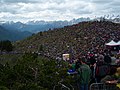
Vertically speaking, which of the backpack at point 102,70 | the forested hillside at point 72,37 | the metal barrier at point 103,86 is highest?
the backpack at point 102,70

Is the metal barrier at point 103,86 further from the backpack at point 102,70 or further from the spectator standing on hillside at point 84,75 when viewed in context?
the backpack at point 102,70

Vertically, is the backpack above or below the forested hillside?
above

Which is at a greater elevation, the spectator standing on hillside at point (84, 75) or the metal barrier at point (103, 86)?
the spectator standing on hillside at point (84, 75)

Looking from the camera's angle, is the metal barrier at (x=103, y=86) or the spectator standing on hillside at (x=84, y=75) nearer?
the metal barrier at (x=103, y=86)

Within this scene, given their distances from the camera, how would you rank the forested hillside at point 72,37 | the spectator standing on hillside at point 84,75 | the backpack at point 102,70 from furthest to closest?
the forested hillside at point 72,37 < the backpack at point 102,70 < the spectator standing on hillside at point 84,75

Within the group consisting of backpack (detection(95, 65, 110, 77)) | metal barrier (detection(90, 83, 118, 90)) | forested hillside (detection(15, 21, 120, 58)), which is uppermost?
backpack (detection(95, 65, 110, 77))

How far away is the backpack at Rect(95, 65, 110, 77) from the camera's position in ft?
54.1

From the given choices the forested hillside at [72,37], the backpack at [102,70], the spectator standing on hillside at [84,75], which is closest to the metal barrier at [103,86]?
the spectator standing on hillside at [84,75]

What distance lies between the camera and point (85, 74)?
15.6m

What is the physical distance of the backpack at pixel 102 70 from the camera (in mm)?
16484

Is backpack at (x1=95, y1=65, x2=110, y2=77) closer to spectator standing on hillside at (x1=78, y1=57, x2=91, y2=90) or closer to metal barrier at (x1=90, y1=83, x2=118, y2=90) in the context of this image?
spectator standing on hillside at (x1=78, y1=57, x2=91, y2=90)

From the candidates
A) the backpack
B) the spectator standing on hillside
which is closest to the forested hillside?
the backpack

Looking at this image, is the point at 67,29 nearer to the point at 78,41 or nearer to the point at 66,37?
the point at 66,37

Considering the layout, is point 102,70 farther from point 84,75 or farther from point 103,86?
point 103,86
